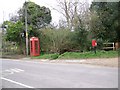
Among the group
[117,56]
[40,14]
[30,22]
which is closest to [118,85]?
[117,56]

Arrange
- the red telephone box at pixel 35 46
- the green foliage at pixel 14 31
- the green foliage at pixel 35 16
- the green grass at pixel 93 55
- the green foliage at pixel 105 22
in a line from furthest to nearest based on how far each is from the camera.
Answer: the green foliage at pixel 35 16 < the green foliage at pixel 14 31 < the red telephone box at pixel 35 46 < the green foliage at pixel 105 22 < the green grass at pixel 93 55

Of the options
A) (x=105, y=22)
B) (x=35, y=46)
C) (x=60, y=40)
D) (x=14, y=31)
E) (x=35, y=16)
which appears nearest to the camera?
(x=105, y=22)

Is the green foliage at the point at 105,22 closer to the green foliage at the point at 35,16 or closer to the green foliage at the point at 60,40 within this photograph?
the green foliage at the point at 60,40

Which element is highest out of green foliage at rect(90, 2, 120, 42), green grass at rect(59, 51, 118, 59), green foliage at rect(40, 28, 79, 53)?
green foliage at rect(90, 2, 120, 42)

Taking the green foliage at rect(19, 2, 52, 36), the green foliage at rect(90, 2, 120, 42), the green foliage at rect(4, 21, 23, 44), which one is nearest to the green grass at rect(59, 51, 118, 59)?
the green foliage at rect(90, 2, 120, 42)

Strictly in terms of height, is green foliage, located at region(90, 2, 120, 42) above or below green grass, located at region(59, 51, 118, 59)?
above

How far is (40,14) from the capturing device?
132ft

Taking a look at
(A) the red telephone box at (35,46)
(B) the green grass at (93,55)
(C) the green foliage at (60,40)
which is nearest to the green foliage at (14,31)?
(A) the red telephone box at (35,46)

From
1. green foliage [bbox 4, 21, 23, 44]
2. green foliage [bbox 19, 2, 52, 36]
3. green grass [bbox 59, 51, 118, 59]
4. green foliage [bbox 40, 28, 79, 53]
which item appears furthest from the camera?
green foliage [bbox 19, 2, 52, 36]

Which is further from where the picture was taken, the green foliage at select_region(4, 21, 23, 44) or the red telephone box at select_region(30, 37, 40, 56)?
the green foliage at select_region(4, 21, 23, 44)

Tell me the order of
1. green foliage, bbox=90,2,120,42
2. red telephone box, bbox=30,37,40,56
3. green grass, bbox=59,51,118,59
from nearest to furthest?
green grass, bbox=59,51,118,59 < green foliage, bbox=90,2,120,42 < red telephone box, bbox=30,37,40,56

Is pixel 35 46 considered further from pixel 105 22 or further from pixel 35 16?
pixel 105 22

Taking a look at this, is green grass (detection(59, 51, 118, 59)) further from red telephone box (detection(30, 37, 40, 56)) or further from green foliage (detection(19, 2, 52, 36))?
green foliage (detection(19, 2, 52, 36))

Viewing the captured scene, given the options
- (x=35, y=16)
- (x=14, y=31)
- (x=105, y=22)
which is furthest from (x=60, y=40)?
→ (x=35, y=16)
